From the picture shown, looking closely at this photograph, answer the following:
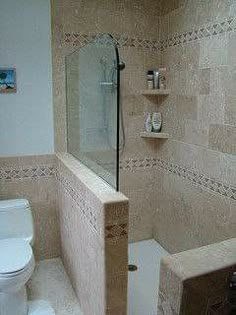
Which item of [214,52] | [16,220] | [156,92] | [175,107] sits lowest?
[16,220]

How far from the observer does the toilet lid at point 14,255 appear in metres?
1.73

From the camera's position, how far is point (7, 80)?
87.6 inches

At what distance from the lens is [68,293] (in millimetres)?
2160

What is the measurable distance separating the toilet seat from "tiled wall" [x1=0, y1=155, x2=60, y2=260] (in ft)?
1.40

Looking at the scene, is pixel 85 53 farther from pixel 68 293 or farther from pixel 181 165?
pixel 68 293

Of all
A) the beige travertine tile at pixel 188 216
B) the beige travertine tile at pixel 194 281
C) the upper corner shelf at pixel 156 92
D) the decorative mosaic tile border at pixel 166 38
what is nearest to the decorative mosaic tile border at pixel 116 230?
the beige travertine tile at pixel 194 281

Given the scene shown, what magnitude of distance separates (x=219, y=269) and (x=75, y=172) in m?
1.27

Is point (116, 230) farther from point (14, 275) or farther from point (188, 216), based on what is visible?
point (188, 216)

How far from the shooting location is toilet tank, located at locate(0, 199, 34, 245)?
2174mm

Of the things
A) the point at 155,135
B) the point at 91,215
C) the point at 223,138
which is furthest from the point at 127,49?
the point at 91,215

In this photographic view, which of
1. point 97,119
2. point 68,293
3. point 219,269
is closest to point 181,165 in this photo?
point 97,119

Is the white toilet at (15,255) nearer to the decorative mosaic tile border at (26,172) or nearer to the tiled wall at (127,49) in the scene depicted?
the decorative mosaic tile border at (26,172)

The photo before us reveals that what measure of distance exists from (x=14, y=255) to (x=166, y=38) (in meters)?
2.10

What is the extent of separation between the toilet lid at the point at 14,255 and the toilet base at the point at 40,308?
412mm
